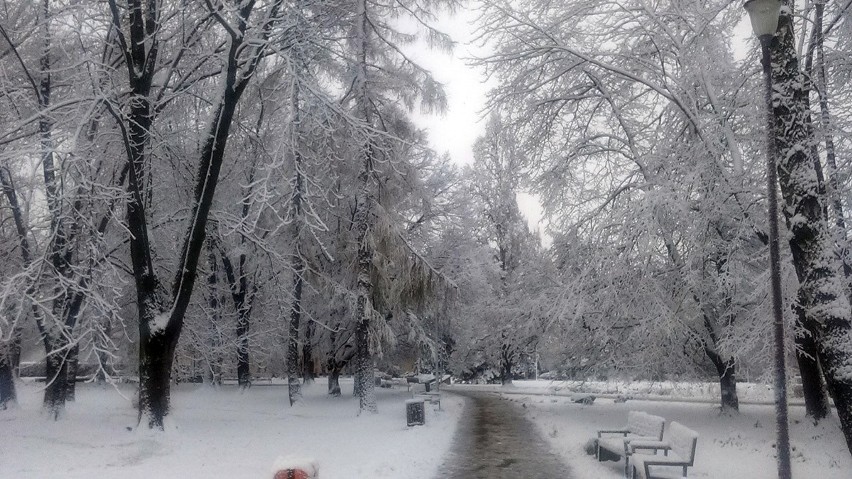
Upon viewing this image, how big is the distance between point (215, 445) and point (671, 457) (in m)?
8.79

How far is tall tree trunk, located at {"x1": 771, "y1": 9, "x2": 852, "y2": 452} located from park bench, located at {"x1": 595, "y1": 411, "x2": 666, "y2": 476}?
3.09m

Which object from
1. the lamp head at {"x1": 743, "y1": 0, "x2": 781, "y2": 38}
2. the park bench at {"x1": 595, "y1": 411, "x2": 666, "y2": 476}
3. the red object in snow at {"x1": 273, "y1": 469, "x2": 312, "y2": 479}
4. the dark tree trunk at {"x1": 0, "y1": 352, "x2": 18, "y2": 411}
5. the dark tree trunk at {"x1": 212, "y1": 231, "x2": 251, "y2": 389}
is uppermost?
the lamp head at {"x1": 743, "y1": 0, "x2": 781, "y2": 38}

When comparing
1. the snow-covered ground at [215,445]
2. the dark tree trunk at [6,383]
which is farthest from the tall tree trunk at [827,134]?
the dark tree trunk at [6,383]

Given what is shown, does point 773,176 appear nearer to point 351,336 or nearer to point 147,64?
point 147,64

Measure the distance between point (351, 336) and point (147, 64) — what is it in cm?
1520

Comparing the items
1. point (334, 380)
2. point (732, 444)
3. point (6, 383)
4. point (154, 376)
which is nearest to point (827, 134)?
point (732, 444)

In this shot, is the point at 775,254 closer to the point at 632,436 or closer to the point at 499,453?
the point at 632,436

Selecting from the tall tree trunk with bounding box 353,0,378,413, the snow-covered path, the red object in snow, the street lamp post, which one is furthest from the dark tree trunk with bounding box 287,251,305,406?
the red object in snow

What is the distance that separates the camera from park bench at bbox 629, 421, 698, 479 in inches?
340

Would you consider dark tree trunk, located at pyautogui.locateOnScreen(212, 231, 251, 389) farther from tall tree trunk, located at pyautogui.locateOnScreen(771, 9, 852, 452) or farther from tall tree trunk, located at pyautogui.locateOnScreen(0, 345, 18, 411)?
tall tree trunk, located at pyautogui.locateOnScreen(771, 9, 852, 452)

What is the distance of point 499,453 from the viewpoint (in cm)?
1260

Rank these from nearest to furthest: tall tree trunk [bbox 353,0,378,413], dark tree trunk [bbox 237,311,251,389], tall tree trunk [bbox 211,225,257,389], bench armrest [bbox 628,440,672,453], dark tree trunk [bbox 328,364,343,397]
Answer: bench armrest [bbox 628,440,672,453] → tall tree trunk [bbox 353,0,378,413] → dark tree trunk [bbox 237,311,251,389] → tall tree trunk [bbox 211,225,257,389] → dark tree trunk [bbox 328,364,343,397]

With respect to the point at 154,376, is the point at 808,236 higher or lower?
higher

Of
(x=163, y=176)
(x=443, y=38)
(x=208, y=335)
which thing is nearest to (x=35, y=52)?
(x=163, y=176)
